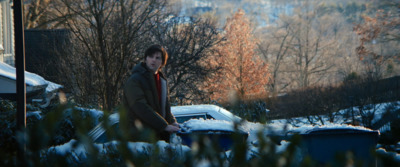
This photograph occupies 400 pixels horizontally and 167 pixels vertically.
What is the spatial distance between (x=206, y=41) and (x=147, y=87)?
1446 cm

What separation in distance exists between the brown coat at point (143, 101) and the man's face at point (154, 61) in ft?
0.16

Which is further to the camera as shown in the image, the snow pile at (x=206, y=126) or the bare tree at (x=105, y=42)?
the bare tree at (x=105, y=42)

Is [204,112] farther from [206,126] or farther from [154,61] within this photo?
[206,126]

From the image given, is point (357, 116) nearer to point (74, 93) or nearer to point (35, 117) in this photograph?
point (74, 93)

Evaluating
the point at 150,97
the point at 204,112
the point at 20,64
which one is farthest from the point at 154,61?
the point at 204,112

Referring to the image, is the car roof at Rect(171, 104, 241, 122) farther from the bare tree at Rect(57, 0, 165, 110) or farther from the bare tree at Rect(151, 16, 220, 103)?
the bare tree at Rect(151, 16, 220, 103)

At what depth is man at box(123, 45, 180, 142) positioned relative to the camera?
3545mm

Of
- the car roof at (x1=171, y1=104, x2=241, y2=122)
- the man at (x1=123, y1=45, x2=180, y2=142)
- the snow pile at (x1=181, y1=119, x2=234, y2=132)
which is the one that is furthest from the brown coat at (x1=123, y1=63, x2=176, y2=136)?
the car roof at (x1=171, y1=104, x2=241, y2=122)

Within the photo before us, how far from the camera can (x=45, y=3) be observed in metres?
25.5

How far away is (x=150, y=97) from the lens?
3.76m

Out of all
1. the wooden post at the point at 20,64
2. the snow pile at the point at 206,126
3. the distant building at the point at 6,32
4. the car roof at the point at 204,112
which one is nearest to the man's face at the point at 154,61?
the snow pile at the point at 206,126

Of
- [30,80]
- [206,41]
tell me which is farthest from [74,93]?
[206,41]

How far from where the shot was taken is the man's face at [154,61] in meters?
3.86

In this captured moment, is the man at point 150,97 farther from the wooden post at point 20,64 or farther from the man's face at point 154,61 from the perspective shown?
the wooden post at point 20,64
